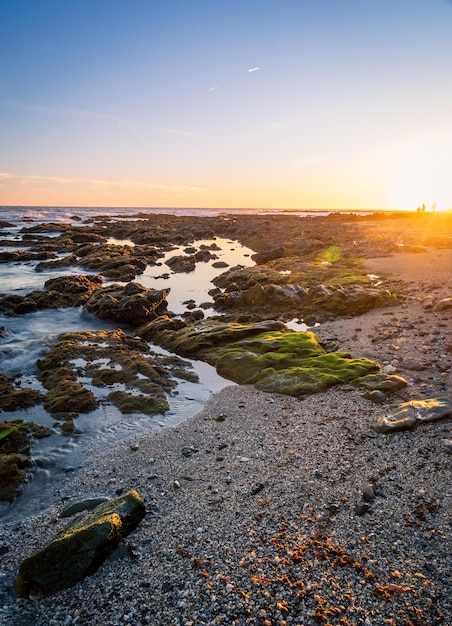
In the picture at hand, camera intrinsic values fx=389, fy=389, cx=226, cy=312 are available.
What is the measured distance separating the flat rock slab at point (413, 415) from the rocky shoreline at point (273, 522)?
7.8 inches

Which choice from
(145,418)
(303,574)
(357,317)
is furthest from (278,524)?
(357,317)

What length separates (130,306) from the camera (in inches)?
861

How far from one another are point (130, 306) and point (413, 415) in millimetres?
16028

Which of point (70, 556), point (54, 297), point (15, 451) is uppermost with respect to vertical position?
point (54, 297)

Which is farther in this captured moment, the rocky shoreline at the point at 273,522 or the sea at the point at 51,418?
the sea at the point at 51,418

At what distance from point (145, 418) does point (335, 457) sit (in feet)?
19.5

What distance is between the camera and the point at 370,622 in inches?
A: 200

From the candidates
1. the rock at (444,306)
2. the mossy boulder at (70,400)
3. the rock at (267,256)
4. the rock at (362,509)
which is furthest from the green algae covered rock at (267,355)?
the rock at (267,256)

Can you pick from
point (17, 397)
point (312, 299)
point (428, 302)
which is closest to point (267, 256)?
point (312, 299)

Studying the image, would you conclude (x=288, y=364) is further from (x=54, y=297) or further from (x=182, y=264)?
(x=182, y=264)

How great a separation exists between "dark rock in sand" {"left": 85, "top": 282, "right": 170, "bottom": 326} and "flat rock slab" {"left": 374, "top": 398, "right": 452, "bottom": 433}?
15.0 metres

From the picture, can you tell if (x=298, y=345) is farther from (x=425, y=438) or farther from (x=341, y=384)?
(x=425, y=438)

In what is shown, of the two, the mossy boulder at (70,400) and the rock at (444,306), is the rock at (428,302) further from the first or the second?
the mossy boulder at (70,400)

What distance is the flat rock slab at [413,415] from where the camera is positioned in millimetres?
9547
